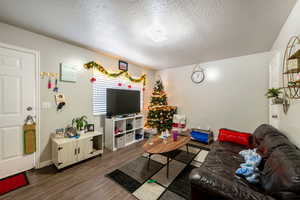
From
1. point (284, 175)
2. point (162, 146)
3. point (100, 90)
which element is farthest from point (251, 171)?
point (100, 90)

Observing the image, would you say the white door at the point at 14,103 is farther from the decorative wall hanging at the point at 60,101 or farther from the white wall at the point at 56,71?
the decorative wall hanging at the point at 60,101

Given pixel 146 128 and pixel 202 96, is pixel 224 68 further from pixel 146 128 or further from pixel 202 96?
pixel 146 128

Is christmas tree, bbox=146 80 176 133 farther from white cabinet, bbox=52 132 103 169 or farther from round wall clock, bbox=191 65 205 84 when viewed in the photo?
white cabinet, bbox=52 132 103 169

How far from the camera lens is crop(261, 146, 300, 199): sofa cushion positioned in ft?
2.74

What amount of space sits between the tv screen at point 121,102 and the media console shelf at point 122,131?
7.7 inches

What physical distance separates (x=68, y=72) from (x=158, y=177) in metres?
2.69

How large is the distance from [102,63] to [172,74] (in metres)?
2.50

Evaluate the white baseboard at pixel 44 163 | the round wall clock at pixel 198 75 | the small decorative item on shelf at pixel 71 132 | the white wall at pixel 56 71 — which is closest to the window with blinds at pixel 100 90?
the white wall at pixel 56 71

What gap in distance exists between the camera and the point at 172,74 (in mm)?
4449

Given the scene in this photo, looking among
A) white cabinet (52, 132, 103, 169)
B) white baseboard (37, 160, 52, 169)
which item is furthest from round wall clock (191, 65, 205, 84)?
white baseboard (37, 160, 52, 169)

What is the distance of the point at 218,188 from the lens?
1.02 m

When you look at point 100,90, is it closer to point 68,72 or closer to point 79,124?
point 68,72

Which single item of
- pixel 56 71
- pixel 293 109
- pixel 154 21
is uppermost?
pixel 154 21

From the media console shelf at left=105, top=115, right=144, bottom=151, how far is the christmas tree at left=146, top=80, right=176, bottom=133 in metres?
0.55
